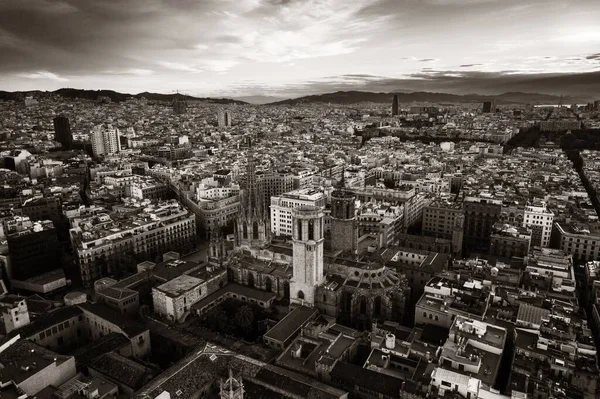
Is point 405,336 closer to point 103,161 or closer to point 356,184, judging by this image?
point 356,184

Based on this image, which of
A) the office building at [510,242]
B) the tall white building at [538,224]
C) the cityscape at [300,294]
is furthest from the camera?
the tall white building at [538,224]

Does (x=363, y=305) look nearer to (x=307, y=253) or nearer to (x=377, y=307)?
(x=377, y=307)

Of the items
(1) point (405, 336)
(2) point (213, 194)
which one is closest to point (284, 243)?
(1) point (405, 336)

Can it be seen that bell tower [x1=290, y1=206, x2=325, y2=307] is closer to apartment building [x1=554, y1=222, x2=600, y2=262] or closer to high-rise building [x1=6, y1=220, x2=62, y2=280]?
high-rise building [x1=6, y1=220, x2=62, y2=280]

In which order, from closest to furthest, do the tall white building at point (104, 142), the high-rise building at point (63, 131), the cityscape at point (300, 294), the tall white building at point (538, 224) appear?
1. the cityscape at point (300, 294)
2. the tall white building at point (538, 224)
3. the tall white building at point (104, 142)
4. the high-rise building at point (63, 131)

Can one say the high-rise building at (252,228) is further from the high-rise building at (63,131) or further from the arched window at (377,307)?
the high-rise building at (63,131)

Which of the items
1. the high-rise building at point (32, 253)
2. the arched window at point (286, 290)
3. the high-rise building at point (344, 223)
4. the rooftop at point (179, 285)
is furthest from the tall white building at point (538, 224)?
the high-rise building at point (32, 253)
